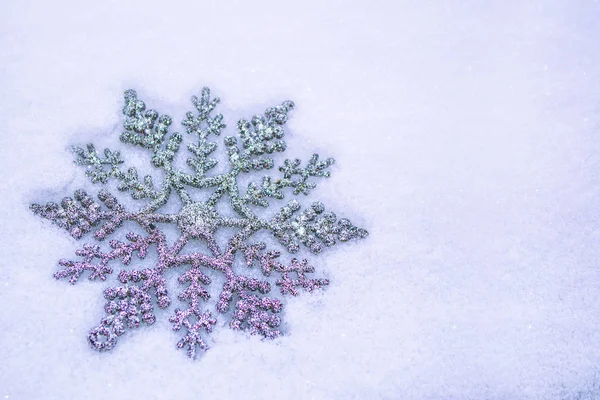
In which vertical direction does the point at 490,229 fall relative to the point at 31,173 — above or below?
above

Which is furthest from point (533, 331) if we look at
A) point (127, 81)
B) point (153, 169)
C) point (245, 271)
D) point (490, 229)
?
point (127, 81)

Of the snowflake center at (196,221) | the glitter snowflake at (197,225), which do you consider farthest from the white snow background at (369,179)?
the snowflake center at (196,221)

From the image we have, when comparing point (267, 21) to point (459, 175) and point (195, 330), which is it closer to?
point (459, 175)

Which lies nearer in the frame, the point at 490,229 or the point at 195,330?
the point at 195,330

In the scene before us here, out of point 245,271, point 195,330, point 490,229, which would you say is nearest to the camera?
point 195,330

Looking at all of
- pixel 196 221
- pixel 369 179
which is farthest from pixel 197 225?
pixel 369 179

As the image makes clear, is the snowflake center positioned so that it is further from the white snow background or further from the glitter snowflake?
the white snow background
